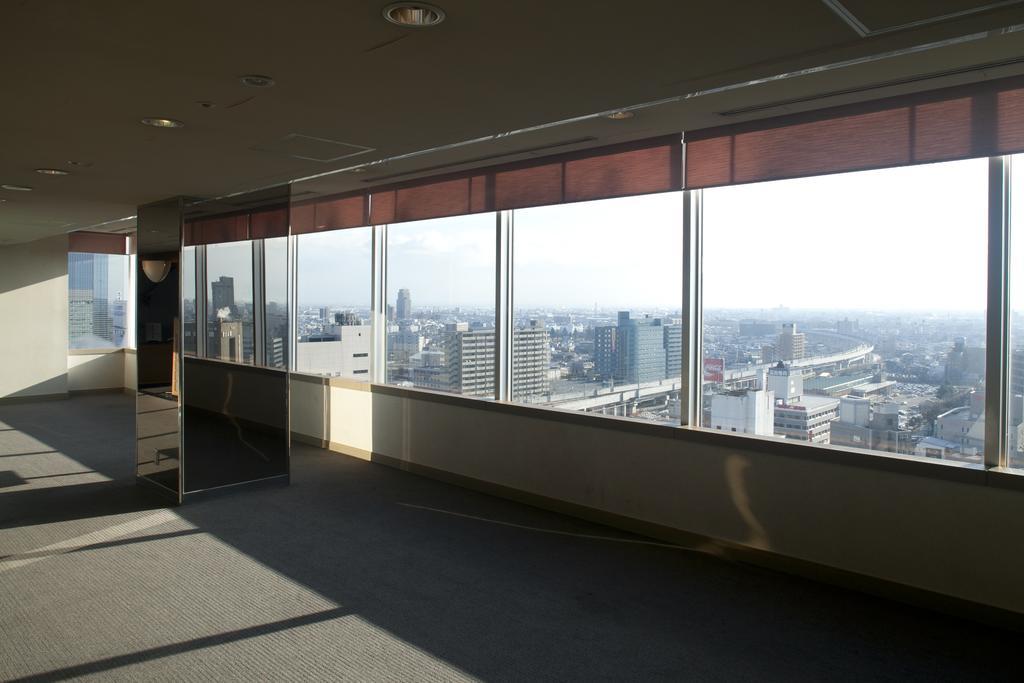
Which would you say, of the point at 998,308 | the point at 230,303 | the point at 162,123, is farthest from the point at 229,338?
the point at 998,308

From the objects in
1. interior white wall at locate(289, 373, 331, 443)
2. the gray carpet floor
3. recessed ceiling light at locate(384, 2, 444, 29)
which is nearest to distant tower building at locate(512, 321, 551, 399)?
the gray carpet floor

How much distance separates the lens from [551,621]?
3854 millimetres

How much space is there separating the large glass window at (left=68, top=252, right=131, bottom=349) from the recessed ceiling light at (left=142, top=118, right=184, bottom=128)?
10.2 meters

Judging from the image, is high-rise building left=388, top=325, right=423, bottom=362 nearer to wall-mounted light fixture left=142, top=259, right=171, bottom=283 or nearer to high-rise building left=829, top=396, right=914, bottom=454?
wall-mounted light fixture left=142, top=259, right=171, bottom=283

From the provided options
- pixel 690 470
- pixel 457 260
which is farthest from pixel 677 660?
pixel 457 260

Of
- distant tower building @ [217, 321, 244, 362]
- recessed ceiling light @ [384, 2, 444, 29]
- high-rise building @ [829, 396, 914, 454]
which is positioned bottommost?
high-rise building @ [829, 396, 914, 454]

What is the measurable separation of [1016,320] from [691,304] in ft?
6.25

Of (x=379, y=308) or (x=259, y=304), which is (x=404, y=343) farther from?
(x=259, y=304)

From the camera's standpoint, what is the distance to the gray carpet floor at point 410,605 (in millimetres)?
3398

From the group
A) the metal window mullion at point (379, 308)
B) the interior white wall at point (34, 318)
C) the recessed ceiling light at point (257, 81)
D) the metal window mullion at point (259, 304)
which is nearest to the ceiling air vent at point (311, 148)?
the recessed ceiling light at point (257, 81)

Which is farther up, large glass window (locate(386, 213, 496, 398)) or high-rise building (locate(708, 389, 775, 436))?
large glass window (locate(386, 213, 496, 398))

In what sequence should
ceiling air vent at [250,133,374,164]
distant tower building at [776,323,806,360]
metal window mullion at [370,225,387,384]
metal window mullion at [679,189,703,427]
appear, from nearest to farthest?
ceiling air vent at [250,133,374,164] < distant tower building at [776,323,806,360] < metal window mullion at [679,189,703,427] < metal window mullion at [370,225,387,384]

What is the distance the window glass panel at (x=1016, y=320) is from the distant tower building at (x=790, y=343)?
112cm

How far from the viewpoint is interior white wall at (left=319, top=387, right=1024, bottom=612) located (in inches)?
154
